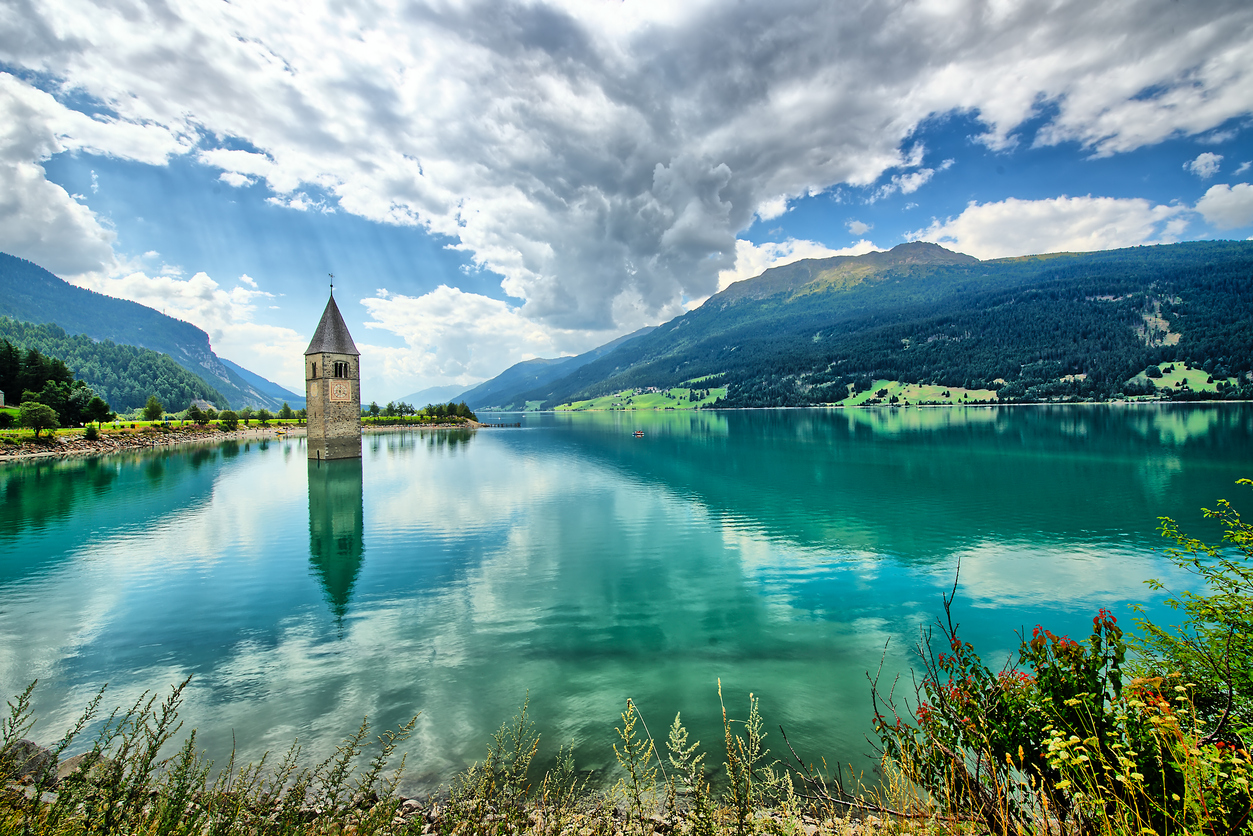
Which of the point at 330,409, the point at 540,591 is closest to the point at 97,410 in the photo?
the point at 330,409

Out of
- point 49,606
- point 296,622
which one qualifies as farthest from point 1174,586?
point 49,606

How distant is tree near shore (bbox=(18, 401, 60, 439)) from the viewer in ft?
206

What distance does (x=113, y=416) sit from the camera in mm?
89625

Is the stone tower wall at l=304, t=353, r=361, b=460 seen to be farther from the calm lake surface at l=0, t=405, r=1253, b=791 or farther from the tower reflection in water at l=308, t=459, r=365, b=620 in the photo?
the calm lake surface at l=0, t=405, r=1253, b=791

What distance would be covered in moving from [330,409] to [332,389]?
220 centimetres

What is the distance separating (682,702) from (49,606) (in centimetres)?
1958

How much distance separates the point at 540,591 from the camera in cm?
1795

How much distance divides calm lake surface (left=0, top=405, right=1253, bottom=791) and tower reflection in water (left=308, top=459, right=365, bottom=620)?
Result: 0.18 meters

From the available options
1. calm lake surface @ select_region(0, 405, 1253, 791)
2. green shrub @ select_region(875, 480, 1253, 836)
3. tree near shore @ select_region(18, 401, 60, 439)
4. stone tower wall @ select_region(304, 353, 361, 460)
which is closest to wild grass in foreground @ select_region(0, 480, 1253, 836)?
green shrub @ select_region(875, 480, 1253, 836)

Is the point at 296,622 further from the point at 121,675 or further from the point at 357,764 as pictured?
the point at 357,764

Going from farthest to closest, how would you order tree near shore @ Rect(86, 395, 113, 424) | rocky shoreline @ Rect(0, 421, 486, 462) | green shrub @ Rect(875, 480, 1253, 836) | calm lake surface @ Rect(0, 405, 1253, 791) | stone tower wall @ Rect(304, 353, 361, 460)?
tree near shore @ Rect(86, 395, 113, 424) < rocky shoreline @ Rect(0, 421, 486, 462) < stone tower wall @ Rect(304, 353, 361, 460) < calm lake surface @ Rect(0, 405, 1253, 791) < green shrub @ Rect(875, 480, 1253, 836)

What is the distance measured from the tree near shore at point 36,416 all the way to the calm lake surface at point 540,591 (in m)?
35.6

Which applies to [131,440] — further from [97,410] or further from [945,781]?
[945,781]

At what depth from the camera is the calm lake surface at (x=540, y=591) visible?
36.2 ft
